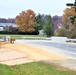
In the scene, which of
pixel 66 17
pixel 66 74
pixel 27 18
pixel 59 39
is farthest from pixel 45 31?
pixel 66 74

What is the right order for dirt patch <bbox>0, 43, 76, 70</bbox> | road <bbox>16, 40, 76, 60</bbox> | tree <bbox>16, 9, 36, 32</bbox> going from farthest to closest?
tree <bbox>16, 9, 36, 32</bbox>, road <bbox>16, 40, 76, 60</bbox>, dirt patch <bbox>0, 43, 76, 70</bbox>

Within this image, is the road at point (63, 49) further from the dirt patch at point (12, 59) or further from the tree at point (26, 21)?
the tree at point (26, 21)

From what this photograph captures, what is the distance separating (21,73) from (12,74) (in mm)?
690

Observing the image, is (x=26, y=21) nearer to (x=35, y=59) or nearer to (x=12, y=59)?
(x=35, y=59)

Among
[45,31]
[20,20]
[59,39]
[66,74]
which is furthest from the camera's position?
[20,20]

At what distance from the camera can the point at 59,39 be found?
6306cm

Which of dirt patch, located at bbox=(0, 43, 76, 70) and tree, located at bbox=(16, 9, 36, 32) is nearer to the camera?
dirt patch, located at bbox=(0, 43, 76, 70)

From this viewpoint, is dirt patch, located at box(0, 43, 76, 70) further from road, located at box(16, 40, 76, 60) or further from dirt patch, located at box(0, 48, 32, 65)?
road, located at box(16, 40, 76, 60)

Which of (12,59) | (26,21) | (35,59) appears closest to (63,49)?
(35,59)

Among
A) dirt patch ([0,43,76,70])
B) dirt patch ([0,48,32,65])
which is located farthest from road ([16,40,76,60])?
dirt patch ([0,48,32,65])

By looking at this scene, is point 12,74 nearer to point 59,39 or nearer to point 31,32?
point 59,39

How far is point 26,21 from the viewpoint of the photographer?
113 m

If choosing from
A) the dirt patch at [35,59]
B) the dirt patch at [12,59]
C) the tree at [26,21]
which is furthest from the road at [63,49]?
the tree at [26,21]

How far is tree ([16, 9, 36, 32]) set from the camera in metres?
109
